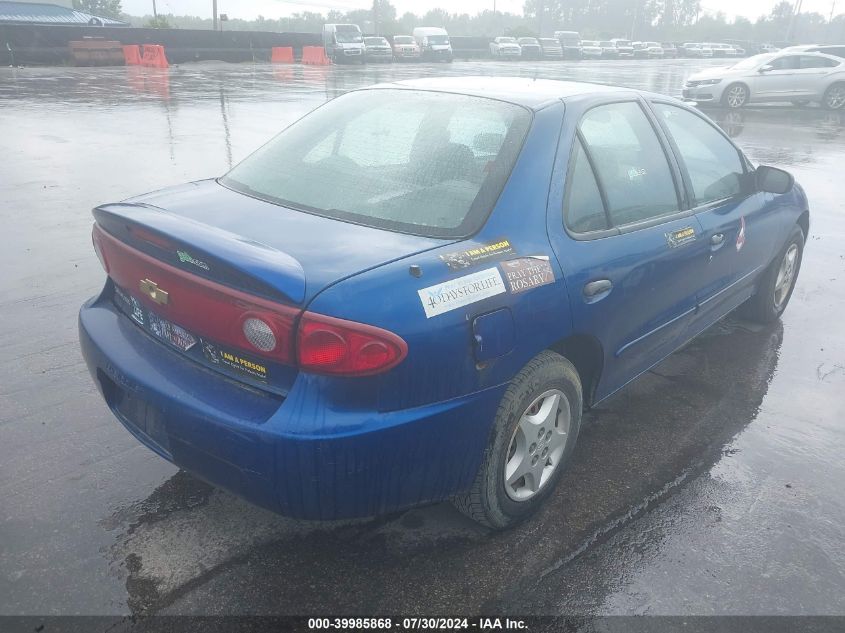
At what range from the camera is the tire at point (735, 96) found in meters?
18.9

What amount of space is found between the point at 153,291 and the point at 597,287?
165cm

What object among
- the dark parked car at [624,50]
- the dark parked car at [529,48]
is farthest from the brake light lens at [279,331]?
the dark parked car at [624,50]

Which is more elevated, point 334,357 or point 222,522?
point 334,357

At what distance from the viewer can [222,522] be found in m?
2.77

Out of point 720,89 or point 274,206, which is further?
point 720,89

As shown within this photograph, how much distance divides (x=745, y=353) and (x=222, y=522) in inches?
135

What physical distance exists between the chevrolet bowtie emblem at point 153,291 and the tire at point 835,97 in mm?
21146

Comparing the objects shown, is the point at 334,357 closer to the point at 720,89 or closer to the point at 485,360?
the point at 485,360

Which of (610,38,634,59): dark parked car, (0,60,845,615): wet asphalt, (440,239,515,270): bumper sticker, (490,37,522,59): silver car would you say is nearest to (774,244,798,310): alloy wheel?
(0,60,845,615): wet asphalt

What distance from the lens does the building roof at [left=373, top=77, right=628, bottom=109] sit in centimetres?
307

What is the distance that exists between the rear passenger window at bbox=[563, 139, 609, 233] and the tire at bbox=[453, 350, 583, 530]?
542 millimetres

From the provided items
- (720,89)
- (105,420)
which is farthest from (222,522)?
(720,89)

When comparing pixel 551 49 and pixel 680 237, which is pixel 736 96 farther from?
pixel 551 49

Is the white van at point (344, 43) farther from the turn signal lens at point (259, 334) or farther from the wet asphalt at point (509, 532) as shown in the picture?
the turn signal lens at point (259, 334)
